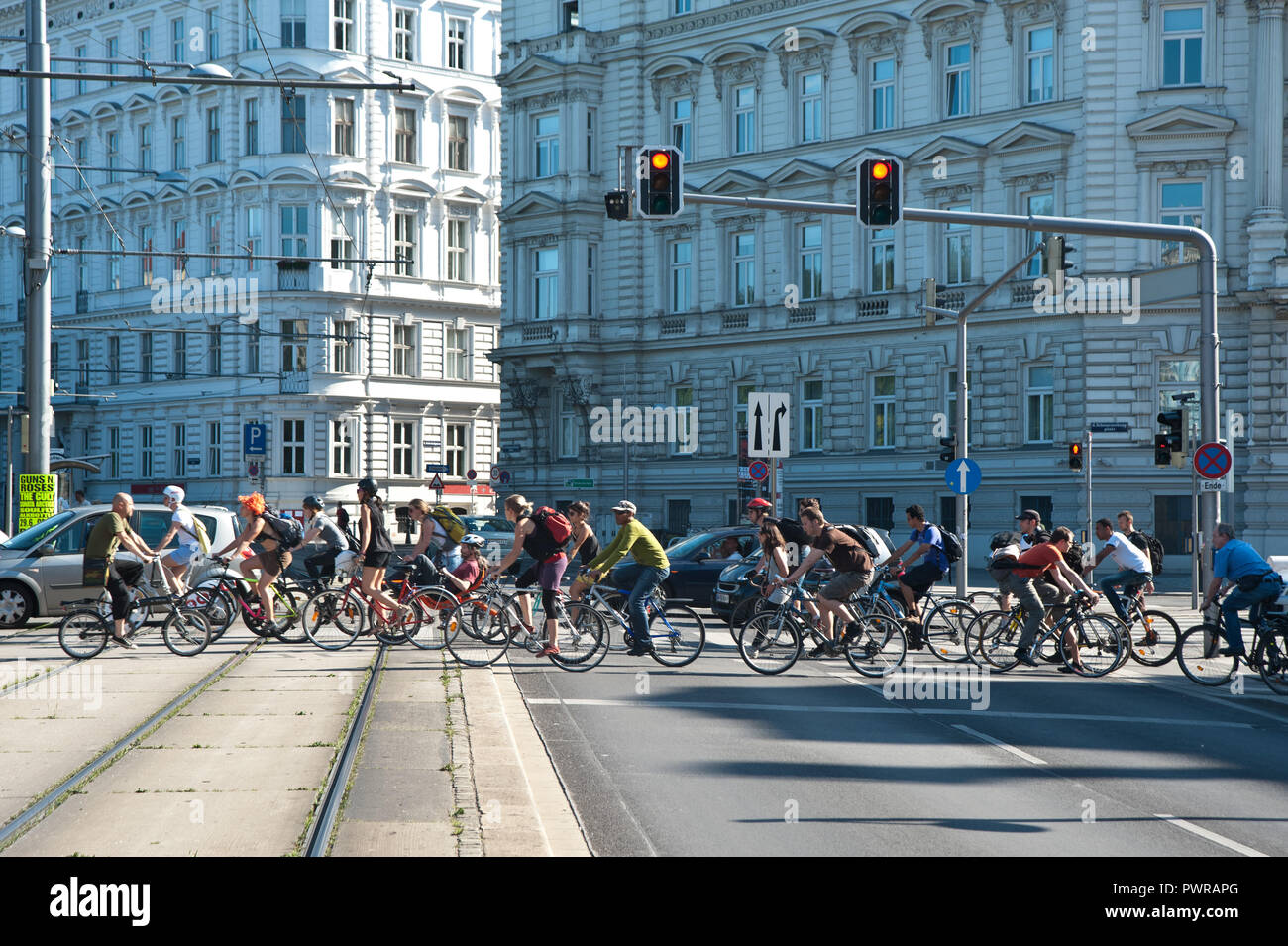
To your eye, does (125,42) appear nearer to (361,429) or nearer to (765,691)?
(361,429)

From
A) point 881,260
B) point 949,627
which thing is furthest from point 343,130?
point 949,627

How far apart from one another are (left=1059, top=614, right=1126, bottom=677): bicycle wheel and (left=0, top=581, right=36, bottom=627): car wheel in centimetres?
1267

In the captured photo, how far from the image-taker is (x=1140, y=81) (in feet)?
131

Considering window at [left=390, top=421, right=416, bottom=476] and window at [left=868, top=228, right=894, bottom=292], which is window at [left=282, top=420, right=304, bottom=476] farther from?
window at [left=868, top=228, right=894, bottom=292]

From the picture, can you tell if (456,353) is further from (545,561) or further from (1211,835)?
(1211,835)

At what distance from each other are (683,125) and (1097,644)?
112 feet

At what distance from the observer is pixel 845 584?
55.9 feet

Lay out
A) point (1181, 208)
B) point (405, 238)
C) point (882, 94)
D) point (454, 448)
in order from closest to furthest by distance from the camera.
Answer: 1. point (1181, 208)
2. point (882, 94)
3. point (405, 238)
4. point (454, 448)

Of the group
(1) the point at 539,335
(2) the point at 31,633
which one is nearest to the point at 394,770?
(2) the point at 31,633

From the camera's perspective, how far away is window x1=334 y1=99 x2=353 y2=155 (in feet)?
211

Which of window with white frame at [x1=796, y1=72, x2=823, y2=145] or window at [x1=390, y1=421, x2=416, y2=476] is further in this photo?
window at [x1=390, y1=421, x2=416, y2=476]

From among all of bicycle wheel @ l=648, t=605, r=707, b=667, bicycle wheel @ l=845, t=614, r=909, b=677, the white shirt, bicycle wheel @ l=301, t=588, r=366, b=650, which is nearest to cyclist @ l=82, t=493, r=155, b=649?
bicycle wheel @ l=301, t=588, r=366, b=650
